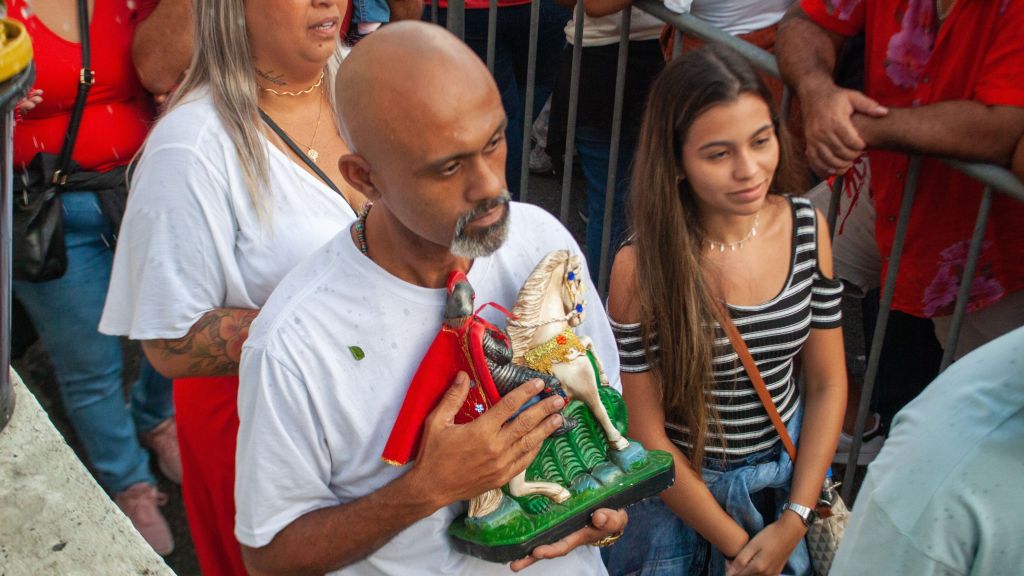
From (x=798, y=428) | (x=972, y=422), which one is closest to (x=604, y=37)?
(x=798, y=428)

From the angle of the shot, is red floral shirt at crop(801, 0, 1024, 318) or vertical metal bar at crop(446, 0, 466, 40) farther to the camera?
vertical metal bar at crop(446, 0, 466, 40)

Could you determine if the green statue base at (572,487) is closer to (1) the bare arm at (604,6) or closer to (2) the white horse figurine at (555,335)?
(2) the white horse figurine at (555,335)

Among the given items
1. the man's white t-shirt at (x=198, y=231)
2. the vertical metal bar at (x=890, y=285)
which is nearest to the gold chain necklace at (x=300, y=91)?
the man's white t-shirt at (x=198, y=231)

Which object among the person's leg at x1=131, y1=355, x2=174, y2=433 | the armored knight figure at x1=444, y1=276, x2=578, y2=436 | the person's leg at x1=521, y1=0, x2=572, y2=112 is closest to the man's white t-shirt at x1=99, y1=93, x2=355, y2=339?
the armored knight figure at x1=444, y1=276, x2=578, y2=436

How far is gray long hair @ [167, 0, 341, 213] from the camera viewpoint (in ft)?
7.34

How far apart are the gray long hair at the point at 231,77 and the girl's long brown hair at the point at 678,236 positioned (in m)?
0.92

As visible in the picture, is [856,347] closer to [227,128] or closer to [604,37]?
[604,37]

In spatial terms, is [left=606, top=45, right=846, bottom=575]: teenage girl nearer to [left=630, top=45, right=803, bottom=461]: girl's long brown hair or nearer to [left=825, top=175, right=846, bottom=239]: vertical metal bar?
[left=630, top=45, right=803, bottom=461]: girl's long brown hair

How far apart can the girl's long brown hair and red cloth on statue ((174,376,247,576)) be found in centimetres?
103

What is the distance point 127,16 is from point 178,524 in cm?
194

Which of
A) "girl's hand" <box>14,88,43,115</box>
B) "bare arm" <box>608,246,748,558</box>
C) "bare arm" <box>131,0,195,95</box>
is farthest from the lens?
"bare arm" <box>131,0,195,95</box>

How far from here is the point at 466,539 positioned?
69.7 inches

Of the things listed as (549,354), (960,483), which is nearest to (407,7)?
(549,354)

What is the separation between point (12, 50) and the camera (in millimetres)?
1478
